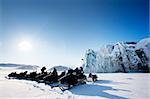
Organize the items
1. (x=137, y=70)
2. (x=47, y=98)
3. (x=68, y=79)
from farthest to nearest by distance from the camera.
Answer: (x=137, y=70)
(x=68, y=79)
(x=47, y=98)

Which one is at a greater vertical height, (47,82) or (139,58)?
(139,58)

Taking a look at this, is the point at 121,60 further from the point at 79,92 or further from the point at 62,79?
the point at 79,92

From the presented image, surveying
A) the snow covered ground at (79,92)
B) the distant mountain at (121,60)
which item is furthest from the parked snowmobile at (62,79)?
the distant mountain at (121,60)

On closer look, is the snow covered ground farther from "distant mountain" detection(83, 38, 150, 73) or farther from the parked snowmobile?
"distant mountain" detection(83, 38, 150, 73)

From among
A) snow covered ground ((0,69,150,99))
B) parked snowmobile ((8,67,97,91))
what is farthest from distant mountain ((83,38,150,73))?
snow covered ground ((0,69,150,99))

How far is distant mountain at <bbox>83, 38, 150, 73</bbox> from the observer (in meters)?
28.1

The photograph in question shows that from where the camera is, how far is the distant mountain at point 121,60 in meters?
28.1

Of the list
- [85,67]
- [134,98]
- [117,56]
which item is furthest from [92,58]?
[134,98]

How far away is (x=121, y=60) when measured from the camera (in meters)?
28.8

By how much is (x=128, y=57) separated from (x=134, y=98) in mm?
22404

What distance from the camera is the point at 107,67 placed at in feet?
95.1

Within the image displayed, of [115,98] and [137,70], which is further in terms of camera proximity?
[137,70]

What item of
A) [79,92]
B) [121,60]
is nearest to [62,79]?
[79,92]

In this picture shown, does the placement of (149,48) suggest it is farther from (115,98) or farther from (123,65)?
(115,98)
